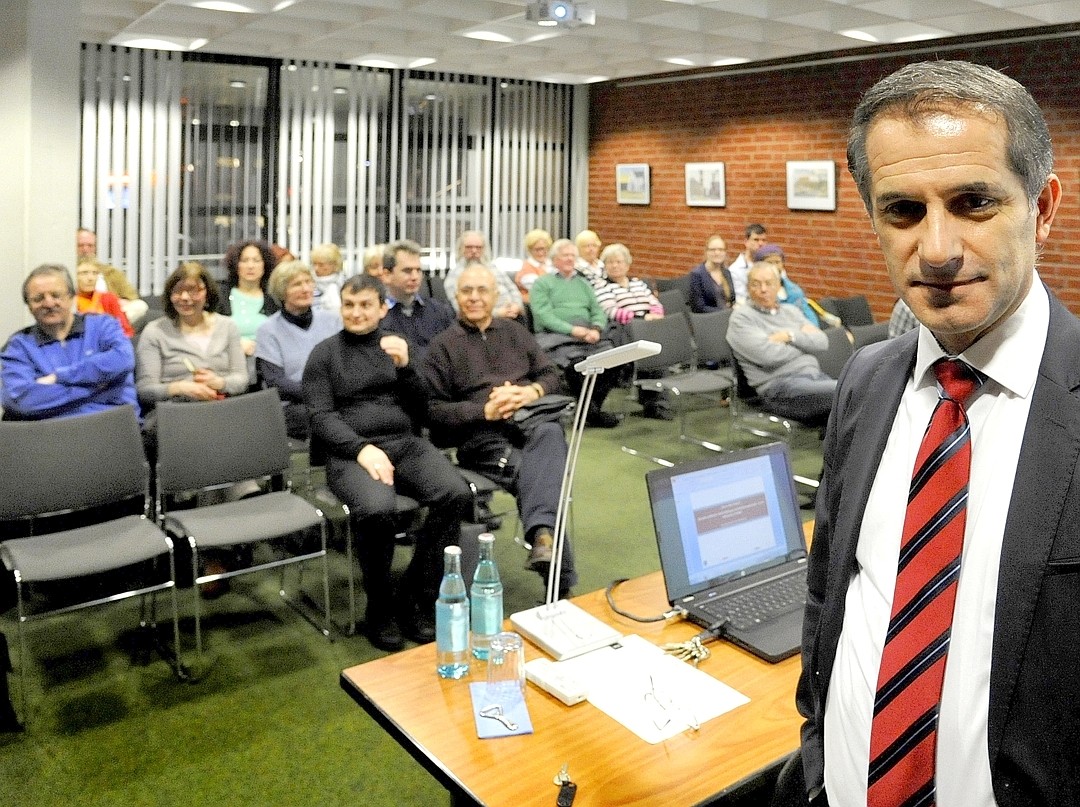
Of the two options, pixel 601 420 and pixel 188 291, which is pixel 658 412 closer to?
pixel 601 420

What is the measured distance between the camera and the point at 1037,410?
1080mm

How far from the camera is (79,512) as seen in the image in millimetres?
4008

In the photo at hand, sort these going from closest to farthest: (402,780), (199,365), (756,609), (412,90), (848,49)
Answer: (756,609) → (402,780) → (199,365) → (848,49) → (412,90)

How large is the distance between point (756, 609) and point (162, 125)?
26.5 feet

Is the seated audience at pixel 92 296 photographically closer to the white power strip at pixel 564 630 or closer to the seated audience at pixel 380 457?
the seated audience at pixel 380 457

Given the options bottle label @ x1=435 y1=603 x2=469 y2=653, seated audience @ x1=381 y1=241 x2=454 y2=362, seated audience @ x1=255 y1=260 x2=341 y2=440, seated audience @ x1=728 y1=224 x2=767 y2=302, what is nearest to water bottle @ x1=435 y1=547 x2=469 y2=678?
bottle label @ x1=435 y1=603 x2=469 y2=653

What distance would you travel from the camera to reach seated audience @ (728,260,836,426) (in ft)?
18.4

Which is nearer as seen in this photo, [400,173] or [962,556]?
[962,556]

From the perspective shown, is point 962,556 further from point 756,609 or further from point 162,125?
point 162,125

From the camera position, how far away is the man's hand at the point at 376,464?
3934mm

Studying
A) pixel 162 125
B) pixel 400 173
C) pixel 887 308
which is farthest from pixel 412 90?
pixel 887 308

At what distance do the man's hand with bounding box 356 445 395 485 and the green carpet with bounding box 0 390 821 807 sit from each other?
24.2 inches

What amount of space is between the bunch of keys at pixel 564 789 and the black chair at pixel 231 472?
7.15 feet

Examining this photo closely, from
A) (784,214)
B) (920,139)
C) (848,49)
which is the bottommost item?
(920,139)
